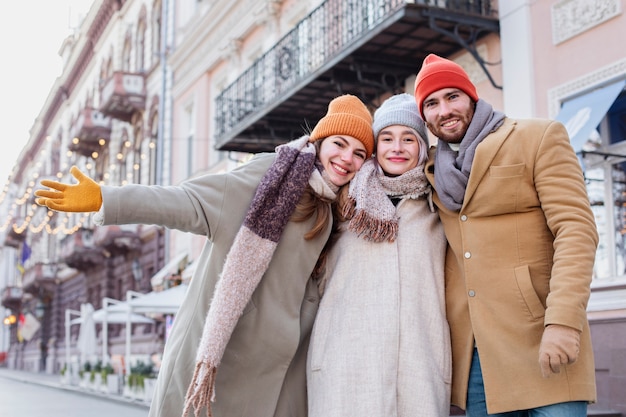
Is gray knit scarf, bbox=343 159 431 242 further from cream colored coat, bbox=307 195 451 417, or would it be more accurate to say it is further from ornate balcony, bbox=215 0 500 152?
ornate balcony, bbox=215 0 500 152

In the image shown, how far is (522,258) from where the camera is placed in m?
3.20

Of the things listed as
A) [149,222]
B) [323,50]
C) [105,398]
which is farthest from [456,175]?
[105,398]

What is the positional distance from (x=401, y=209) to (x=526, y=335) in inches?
33.1

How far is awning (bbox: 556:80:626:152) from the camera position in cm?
814

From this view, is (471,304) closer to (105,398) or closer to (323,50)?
(323,50)

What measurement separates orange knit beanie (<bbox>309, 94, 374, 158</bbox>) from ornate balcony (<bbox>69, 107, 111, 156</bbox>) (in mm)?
25879

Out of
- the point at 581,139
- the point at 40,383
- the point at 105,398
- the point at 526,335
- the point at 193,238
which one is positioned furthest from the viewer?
the point at 40,383

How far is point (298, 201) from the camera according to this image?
3650 mm

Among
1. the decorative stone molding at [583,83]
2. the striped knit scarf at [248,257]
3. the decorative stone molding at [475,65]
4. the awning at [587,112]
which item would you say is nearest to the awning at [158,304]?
the decorative stone molding at [475,65]

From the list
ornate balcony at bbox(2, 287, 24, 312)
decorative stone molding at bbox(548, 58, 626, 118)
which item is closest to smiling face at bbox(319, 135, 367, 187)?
decorative stone molding at bbox(548, 58, 626, 118)

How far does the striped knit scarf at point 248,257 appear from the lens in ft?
11.2

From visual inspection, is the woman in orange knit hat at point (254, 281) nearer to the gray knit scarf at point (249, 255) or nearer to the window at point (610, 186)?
the gray knit scarf at point (249, 255)

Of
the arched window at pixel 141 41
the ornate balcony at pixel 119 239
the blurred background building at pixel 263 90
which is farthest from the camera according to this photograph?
the arched window at pixel 141 41

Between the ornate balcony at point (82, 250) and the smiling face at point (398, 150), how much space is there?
24.9 meters
